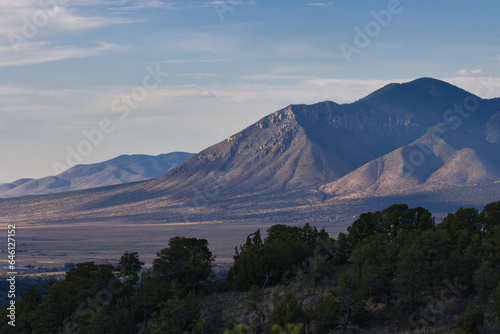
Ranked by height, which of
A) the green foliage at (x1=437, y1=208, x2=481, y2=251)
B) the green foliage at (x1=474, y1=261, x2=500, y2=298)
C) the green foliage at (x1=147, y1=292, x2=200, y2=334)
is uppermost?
the green foliage at (x1=437, y1=208, x2=481, y2=251)

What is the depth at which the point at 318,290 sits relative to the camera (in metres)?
51.0

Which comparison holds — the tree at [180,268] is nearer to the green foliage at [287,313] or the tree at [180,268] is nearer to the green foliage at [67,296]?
the green foliage at [67,296]

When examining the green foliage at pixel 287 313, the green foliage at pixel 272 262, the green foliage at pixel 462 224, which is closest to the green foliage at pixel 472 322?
the green foliage at pixel 287 313

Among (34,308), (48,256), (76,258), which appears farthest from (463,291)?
(48,256)

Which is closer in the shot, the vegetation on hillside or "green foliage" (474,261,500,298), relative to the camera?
"green foliage" (474,261,500,298)

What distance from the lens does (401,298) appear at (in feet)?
146

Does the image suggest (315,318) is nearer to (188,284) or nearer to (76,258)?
(188,284)

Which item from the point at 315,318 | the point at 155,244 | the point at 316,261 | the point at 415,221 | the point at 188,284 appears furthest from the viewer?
the point at 155,244

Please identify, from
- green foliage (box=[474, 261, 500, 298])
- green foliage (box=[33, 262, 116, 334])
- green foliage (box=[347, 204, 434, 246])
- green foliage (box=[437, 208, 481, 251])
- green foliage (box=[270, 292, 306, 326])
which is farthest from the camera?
green foliage (box=[347, 204, 434, 246])

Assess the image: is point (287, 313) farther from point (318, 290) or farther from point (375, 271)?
point (318, 290)

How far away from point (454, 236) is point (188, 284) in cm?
2383

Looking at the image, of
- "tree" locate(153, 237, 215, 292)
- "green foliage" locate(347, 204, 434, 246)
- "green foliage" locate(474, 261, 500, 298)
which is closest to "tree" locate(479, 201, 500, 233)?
"green foliage" locate(347, 204, 434, 246)

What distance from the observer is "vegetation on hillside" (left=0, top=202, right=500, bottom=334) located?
4231cm

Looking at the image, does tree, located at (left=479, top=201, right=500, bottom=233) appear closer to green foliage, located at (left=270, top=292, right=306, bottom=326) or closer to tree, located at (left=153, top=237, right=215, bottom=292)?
green foliage, located at (left=270, top=292, right=306, bottom=326)
